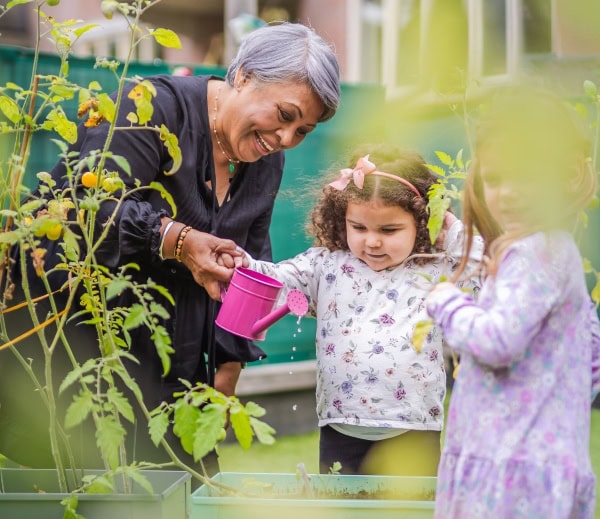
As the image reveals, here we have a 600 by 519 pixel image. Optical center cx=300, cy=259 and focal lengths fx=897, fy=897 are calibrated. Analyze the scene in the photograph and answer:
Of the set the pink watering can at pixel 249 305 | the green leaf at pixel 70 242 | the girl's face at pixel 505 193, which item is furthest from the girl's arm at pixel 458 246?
the green leaf at pixel 70 242

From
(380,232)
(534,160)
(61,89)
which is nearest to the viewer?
(534,160)

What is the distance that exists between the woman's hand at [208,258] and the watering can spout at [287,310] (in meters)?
0.12

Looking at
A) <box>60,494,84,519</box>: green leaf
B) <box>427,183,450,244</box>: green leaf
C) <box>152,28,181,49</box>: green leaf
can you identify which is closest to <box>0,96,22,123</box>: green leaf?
<box>152,28,181,49</box>: green leaf

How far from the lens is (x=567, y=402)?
1.24 metres

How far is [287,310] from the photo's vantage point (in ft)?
6.42

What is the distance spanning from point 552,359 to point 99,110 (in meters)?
0.84

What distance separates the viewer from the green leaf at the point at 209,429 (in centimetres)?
133

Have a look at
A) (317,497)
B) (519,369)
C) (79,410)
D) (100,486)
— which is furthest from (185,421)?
(519,369)

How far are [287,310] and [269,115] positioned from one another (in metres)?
0.45

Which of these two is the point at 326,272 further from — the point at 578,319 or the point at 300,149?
the point at 300,149

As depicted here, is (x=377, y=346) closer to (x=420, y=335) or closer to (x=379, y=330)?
(x=379, y=330)

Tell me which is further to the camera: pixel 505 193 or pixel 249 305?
pixel 249 305

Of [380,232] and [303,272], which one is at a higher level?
[380,232]

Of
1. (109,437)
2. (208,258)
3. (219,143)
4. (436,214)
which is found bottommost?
(109,437)
